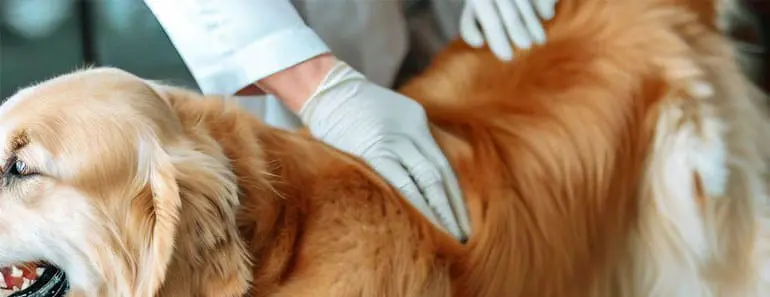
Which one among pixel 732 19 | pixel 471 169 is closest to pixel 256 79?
pixel 471 169

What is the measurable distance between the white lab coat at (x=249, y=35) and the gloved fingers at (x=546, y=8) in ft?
0.77

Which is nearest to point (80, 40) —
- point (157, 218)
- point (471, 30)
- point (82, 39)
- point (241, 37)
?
point (82, 39)

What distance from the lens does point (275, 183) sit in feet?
2.70

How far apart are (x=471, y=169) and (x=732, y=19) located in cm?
38

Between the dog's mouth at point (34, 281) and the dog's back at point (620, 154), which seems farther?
the dog's back at point (620, 154)

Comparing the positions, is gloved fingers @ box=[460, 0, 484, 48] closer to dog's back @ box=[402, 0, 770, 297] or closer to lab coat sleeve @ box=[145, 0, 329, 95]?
dog's back @ box=[402, 0, 770, 297]

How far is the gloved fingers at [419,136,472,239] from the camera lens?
91 cm

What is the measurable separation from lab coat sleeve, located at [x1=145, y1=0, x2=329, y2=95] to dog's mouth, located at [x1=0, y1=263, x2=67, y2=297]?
1.02 ft

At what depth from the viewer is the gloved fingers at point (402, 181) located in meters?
0.90

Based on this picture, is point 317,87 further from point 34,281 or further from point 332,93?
point 34,281

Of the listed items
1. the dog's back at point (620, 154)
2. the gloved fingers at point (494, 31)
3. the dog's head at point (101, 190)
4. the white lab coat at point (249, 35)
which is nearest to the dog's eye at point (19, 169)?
the dog's head at point (101, 190)

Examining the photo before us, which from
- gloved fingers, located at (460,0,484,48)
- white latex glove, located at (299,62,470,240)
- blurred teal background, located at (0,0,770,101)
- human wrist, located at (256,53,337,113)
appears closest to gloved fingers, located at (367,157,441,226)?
white latex glove, located at (299,62,470,240)

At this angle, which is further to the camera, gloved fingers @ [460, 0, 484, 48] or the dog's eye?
gloved fingers @ [460, 0, 484, 48]

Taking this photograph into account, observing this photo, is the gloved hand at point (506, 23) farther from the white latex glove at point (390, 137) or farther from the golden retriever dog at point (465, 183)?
the white latex glove at point (390, 137)
